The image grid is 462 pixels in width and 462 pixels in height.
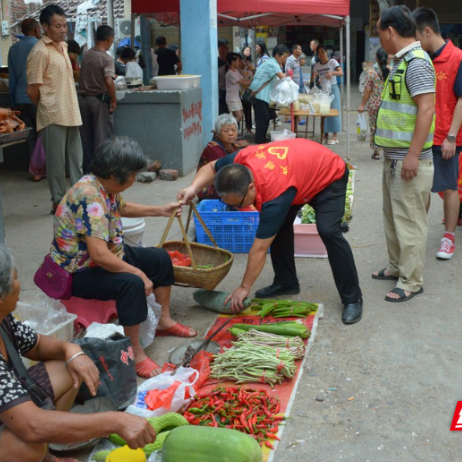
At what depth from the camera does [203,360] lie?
12.5ft

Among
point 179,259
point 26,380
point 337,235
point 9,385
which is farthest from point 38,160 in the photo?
point 9,385

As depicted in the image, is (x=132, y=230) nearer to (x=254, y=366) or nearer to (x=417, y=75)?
(x=254, y=366)

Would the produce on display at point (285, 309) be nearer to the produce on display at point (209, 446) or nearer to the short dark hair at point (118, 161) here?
the short dark hair at point (118, 161)

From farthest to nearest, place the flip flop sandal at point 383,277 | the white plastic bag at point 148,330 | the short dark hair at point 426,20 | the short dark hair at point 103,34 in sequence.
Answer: the short dark hair at point 103,34, the flip flop sandal at point 383,277, the short dark hair at point 426,20, the white plastic bag at point 148,330

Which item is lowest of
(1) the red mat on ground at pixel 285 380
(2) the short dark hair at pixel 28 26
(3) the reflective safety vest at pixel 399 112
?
(1) the red mat on ground at pixel 285 380

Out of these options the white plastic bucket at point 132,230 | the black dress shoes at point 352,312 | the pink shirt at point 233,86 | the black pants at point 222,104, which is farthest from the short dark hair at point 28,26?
the black dress shoes at point 352,312

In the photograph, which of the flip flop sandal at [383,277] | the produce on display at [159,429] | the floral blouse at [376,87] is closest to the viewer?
the produce on display at [159,429]

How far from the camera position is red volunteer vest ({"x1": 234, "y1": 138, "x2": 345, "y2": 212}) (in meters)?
Answer: 4.02

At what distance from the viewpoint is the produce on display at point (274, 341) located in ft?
12.8

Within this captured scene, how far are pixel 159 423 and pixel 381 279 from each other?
275cm

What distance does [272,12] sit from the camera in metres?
11.0

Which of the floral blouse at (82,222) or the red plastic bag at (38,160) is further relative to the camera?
the red plastic bag at (38,160)

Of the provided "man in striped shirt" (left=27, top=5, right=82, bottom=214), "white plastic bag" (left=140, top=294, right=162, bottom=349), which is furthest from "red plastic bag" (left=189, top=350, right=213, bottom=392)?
"man in striped shirt" (left=27, top=5, right=82, bottom=214)

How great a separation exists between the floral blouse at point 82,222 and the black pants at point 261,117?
25.3ft
